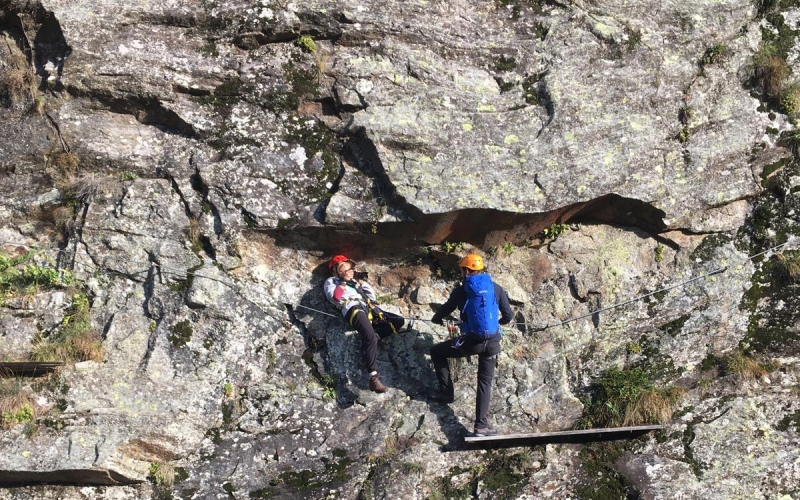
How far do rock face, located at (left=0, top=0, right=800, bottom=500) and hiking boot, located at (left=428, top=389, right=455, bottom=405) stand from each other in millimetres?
129

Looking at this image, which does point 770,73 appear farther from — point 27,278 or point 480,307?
point 27,278

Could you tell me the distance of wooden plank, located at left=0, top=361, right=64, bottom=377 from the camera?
9523mm

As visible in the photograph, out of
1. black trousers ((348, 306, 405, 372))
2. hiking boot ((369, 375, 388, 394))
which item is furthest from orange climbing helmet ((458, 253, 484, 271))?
hiking boot ((369, 375, 388, 394))

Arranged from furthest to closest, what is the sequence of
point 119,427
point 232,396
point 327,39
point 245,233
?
point 327,39 < point 245,233 < point 232,396 < point 119,427

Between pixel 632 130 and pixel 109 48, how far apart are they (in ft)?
28.1

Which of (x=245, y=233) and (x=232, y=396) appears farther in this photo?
(x=245, y=233)

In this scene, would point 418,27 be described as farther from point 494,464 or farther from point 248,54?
point 494,464

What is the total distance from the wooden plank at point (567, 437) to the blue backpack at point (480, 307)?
1.43 meters

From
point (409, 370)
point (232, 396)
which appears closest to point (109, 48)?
point (232, 396)

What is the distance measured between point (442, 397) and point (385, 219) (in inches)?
112

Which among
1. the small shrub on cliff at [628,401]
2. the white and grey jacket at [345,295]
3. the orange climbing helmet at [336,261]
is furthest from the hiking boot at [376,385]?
the small shrub on cliff at [628,401]

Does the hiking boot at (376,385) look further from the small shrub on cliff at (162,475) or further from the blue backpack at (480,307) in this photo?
the small shrub on cliff at (162,475)

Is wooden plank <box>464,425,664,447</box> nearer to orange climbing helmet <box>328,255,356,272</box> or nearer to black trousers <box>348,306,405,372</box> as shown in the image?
black trousers <box>348,306,405,372</box>

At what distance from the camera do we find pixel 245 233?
11.1 metres
